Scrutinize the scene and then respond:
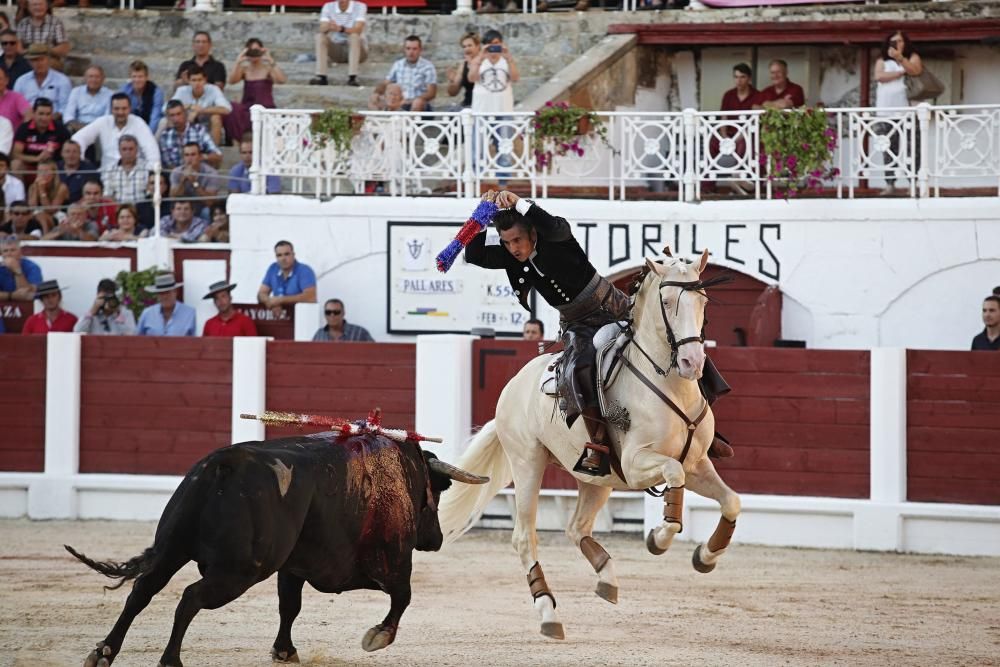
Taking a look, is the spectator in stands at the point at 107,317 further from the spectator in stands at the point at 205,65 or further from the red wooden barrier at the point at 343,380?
the spectator in stands at the point at 205,65

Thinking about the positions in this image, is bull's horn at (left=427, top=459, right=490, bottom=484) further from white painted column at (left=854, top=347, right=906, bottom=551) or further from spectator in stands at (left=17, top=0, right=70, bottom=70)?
spectator in stands at (left=17, top=0, right=70, bottom=70)

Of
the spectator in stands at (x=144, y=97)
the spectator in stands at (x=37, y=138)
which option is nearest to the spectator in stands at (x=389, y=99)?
the spectator in stands at (x=144, y=97)

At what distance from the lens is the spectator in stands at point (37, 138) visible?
16188 mm

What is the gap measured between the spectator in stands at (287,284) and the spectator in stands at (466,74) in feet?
7.60

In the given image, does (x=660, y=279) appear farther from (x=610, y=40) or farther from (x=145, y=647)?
(x=610, y=40)

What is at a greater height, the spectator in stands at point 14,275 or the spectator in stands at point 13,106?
the spectator in stands at point 13,106

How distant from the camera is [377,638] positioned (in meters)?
7.76

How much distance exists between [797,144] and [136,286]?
19.0ft

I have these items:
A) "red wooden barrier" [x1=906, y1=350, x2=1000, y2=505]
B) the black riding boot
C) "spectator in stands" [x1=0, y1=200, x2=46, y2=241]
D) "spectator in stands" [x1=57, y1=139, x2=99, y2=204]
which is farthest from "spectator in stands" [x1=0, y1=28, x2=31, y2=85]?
the black riding boot

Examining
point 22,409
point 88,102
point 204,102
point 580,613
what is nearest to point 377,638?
point 580,613

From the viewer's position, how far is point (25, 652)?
819 cm

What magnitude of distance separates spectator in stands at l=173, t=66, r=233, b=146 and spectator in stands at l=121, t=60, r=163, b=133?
21 cm

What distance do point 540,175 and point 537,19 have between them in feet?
13.9

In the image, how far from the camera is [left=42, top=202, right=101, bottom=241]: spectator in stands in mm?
15445
